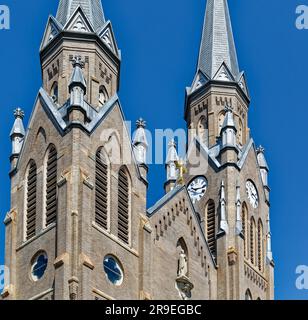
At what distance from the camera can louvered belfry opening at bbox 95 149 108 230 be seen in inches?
2052

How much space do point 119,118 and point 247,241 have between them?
12.1 m

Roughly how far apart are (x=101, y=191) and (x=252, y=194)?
15.3 metres

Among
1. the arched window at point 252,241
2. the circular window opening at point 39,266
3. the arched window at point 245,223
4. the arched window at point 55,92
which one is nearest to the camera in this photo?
the circular window opening at point 39,266

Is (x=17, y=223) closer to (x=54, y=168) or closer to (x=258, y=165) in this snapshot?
(x=54, y=168)

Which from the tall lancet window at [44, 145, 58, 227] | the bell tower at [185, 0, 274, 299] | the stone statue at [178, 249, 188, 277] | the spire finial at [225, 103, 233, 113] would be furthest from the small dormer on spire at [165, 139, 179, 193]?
the tall lancet window at [44, 145, 58, 227]

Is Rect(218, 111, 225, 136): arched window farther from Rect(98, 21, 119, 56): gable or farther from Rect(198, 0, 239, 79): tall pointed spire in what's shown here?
Rect(98, 21, 119, 56): gable

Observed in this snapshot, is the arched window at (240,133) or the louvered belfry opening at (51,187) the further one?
the arched window at (240,133)

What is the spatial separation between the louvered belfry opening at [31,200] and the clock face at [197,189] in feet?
43.2

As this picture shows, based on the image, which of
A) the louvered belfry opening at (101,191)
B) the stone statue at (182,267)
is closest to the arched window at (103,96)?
the louvered belfry opening at (101,191)

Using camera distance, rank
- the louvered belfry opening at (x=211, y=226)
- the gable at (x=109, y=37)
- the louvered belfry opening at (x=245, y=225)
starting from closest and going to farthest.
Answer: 1. the gable at (x=109, y=37)
2. the louvered belfry opening at (x=211, y=226)
3. the louvered belfry opening at (x=245, y=225)

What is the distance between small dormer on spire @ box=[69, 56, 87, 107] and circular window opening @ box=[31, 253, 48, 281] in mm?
7158

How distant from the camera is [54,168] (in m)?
53.2

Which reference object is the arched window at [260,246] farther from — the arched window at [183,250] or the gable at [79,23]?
the gable at [79,23]

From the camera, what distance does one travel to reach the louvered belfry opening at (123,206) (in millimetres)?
53281
